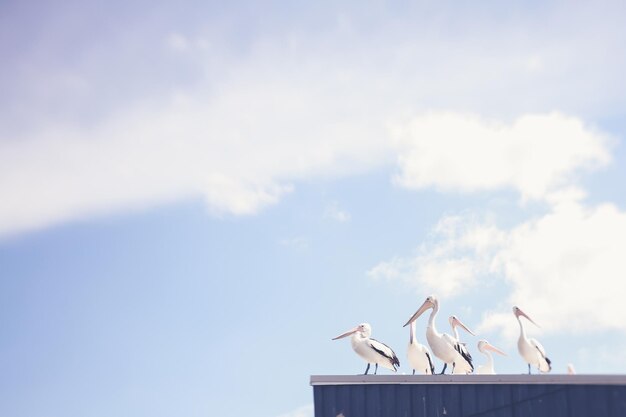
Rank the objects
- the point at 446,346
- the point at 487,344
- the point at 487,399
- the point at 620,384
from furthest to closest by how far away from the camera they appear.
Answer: the point at 487,344 < the point at 446,346 < the point at 487,399 < the point at 620,384

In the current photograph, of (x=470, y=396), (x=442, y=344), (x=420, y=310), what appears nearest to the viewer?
(x=470, y=396)

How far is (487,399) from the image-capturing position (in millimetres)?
15219

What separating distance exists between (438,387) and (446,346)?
471 centimetres

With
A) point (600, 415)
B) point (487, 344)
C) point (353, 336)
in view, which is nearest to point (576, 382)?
point (600, 415)

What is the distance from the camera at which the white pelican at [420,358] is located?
66.9 ft

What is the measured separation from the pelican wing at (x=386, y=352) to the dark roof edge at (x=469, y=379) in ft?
13.8

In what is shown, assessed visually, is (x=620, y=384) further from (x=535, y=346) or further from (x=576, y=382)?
(x=535, y=346)

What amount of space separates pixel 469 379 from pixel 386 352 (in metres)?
4.95

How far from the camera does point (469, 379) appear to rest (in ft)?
50.5

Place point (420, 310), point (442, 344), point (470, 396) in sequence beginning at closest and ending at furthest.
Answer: point (470, 396)
point (442, 344)
point (420, 310)

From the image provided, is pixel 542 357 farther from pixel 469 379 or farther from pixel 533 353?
pixel 469 379

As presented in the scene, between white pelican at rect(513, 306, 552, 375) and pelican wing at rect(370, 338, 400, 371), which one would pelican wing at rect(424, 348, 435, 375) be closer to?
pelican wing at rect(370, 338, 400, 371)

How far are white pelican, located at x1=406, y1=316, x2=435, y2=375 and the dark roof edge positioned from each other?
4.58 m

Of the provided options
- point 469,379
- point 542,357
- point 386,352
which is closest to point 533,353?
point 542,357
